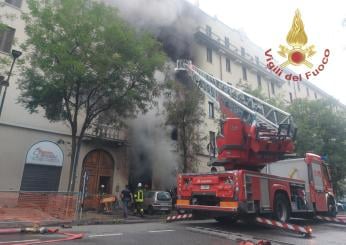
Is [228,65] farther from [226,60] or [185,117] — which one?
A: [185,117]

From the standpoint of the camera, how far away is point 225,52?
2745cm

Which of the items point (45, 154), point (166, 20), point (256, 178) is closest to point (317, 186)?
point (256, 178)

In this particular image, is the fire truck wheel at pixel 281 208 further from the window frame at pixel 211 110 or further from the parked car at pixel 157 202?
the window frame at pixel 211 110

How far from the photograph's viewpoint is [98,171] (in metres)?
17.7

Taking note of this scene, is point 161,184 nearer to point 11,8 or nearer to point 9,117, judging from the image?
point 9,117

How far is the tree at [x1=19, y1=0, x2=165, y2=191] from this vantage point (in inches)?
467

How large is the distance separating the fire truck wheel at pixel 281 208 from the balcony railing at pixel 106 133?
370 inches

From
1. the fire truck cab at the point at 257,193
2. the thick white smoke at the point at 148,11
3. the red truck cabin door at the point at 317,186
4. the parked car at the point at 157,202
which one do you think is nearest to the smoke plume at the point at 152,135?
the thick white smoke at the point at 148,11

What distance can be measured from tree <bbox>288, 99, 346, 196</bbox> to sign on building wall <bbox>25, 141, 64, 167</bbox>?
15.5 m

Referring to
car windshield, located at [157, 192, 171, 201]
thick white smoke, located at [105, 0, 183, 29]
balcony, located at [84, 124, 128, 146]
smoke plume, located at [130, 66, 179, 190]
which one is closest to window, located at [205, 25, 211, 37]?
thick white smoke, located at [105, 0, 183, 29]

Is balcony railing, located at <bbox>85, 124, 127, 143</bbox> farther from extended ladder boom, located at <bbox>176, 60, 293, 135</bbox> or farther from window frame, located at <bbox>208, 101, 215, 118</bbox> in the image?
window frame, located at <bbox>208, 101, 215, 118</bbox>

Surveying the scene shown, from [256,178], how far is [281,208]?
179 cm

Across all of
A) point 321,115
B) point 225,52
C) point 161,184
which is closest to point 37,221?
point 161,184

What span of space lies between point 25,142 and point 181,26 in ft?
44.7
